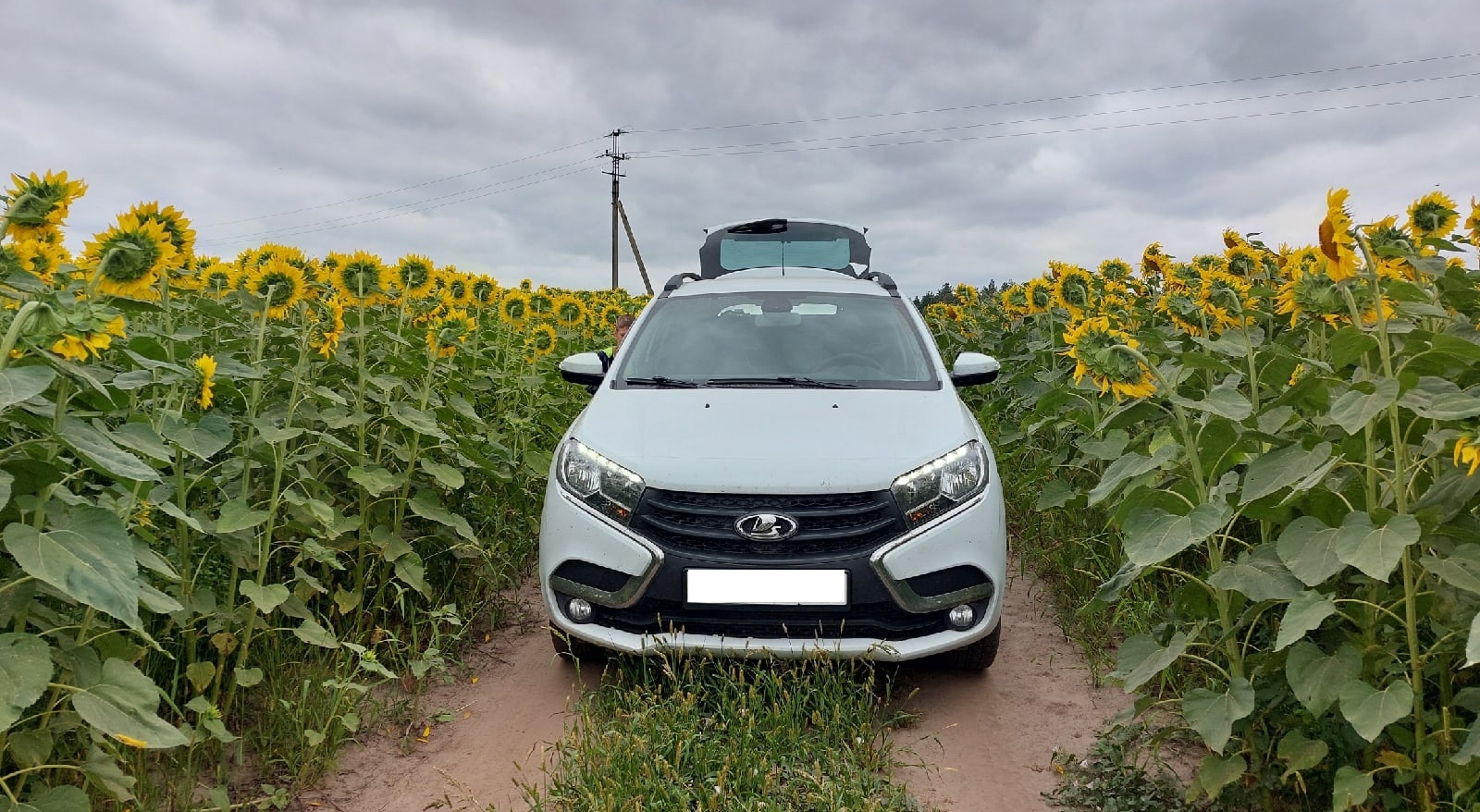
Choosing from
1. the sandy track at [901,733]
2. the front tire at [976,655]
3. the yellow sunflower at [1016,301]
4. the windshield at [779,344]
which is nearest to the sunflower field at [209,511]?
the sandy track at [901,733]

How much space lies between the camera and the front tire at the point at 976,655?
3.54 meters

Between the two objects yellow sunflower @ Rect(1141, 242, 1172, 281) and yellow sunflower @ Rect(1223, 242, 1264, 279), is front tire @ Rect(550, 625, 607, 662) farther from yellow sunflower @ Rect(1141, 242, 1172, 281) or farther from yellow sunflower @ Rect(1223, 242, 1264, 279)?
yellow sunflower @ Rect(1141, 242, 1172, 281)

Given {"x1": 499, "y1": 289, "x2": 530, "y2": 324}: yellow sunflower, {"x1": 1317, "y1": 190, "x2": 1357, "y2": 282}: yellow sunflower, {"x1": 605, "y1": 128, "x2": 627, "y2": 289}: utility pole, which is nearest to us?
{"x1": 1317, "y1": 190, "x2": 1357, "y2": 282}: yellow sunflower

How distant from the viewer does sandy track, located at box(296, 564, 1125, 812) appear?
2947mm

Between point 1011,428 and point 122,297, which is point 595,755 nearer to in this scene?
point 122,297

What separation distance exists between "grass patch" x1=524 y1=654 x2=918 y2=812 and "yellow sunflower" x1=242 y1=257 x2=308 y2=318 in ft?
5.42

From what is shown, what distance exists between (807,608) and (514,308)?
3626 mm

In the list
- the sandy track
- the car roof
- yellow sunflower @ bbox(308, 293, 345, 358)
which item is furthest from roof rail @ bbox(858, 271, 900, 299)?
yellow sunflower @ bbox(308, 293, 345, 358)

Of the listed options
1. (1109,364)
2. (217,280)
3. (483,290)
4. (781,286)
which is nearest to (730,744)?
(1109,364)

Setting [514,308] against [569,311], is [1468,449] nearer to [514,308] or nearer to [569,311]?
[514,308]

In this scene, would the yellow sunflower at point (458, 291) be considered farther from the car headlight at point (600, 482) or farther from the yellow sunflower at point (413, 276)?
the car headlight at point (600, 482)

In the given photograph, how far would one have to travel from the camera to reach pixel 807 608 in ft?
10.4

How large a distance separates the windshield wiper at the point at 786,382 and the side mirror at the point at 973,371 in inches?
21.9

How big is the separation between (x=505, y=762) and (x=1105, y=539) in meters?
2.93
